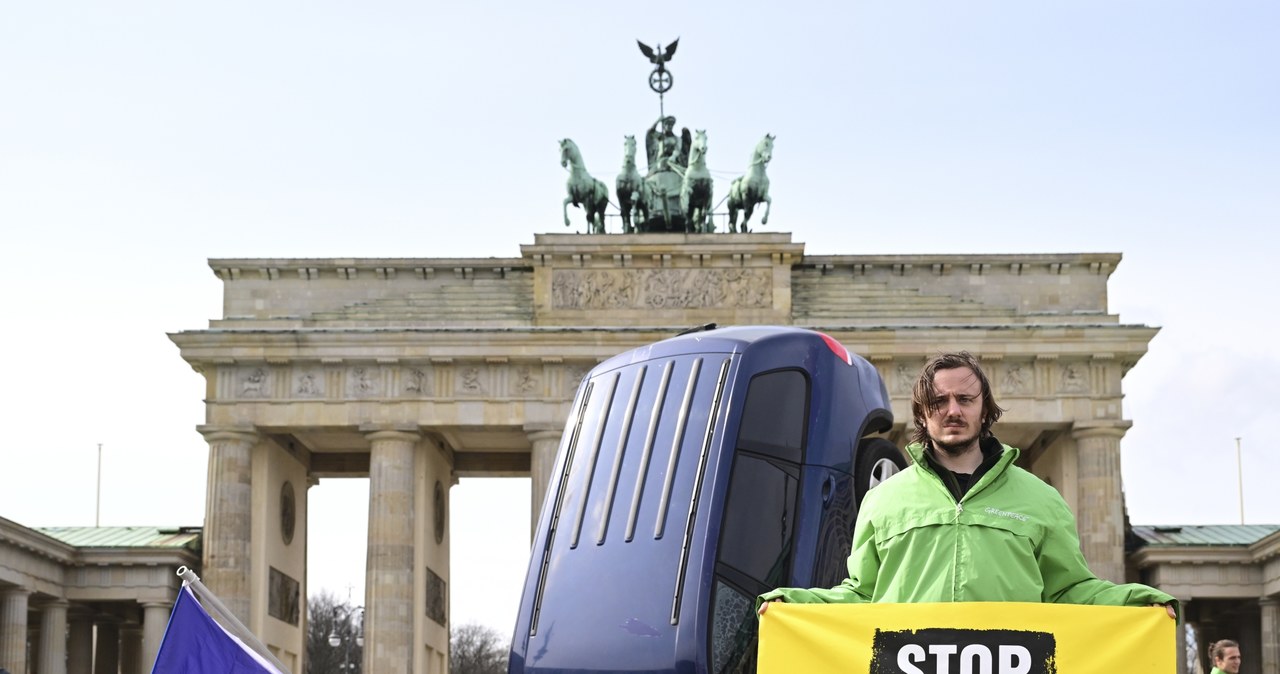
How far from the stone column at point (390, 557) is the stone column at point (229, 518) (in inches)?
124

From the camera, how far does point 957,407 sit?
5742 mm

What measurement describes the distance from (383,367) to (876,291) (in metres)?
13.0

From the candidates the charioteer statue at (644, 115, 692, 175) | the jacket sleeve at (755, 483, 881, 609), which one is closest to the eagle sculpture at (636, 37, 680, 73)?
the charioteer statue at (644, 115, 692, 175)

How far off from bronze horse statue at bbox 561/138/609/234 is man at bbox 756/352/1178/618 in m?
43.3

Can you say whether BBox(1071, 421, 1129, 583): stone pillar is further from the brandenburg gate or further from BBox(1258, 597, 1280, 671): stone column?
BBox(1258, 597, 1280, 671): stone column

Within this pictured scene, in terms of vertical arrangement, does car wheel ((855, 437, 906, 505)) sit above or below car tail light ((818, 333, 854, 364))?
Result: below

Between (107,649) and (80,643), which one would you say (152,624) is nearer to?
(80,643)

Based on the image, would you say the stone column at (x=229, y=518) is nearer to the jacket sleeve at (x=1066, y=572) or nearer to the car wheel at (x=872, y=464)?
the car wheel at (x=872, y=464)

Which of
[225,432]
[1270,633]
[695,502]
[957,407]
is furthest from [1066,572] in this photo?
[225,432]

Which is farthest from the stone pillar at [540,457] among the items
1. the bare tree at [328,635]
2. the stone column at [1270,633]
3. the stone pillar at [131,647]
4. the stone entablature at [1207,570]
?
the bare tree at [328,635]

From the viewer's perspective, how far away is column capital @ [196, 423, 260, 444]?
46438 millimetres

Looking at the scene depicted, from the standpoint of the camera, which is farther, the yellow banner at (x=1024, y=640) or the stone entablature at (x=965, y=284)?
the stone entablature at (x=965, y=284)

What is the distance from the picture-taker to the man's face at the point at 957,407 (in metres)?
5.74

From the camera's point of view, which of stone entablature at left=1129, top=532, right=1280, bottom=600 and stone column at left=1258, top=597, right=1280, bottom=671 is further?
stone entablature at left=1129, top=532, right=1280, bottom=600
